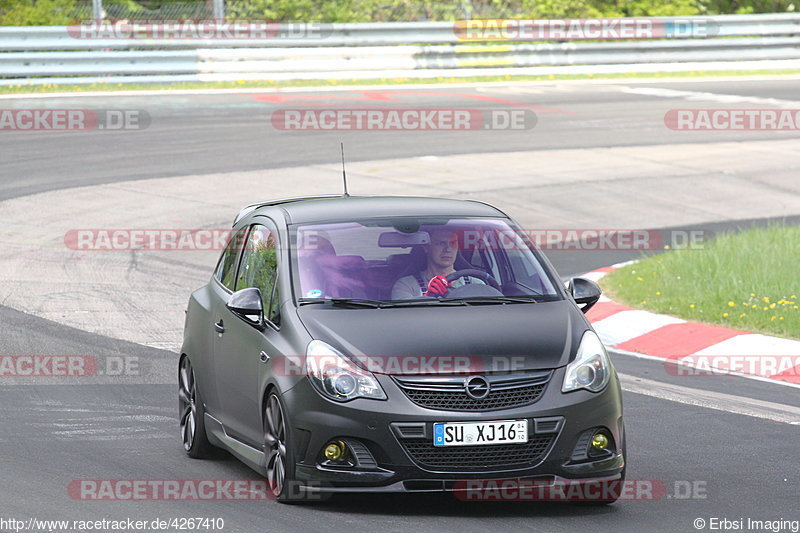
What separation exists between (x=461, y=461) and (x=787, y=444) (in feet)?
8.63

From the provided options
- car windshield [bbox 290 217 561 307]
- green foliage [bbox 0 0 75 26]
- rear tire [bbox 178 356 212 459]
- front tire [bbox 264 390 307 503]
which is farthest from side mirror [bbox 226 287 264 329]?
green foliage [bbox 0 0 75 26]

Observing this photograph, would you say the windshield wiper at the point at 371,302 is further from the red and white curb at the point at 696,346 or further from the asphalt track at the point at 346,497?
the red and white curb at the point at 696,346

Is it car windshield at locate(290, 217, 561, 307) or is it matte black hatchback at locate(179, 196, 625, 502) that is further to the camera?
car windshield at locate(290, 217, 561, 307)

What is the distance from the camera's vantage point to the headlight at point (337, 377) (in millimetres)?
6816

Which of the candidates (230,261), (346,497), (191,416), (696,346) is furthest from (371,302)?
(696,346)

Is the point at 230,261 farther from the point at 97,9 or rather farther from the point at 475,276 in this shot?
the point at 97,9

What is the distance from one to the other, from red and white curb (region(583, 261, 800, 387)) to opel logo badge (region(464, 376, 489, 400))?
4.45 metres

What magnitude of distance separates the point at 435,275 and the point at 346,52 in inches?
843

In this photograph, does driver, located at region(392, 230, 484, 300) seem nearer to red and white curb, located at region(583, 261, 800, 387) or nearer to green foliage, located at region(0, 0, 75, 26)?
red and white curb, located at region(583, 261, 800, 387)

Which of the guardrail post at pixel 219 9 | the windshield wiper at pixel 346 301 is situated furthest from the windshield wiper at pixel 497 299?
the guardrail post at pixel 219 9

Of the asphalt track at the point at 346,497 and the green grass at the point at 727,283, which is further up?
the asphalt track at the point at 346,497

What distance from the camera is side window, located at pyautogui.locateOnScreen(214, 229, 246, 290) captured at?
28.3 feet

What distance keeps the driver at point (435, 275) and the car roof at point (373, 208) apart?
8.4 inches

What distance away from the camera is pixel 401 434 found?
675 cm
